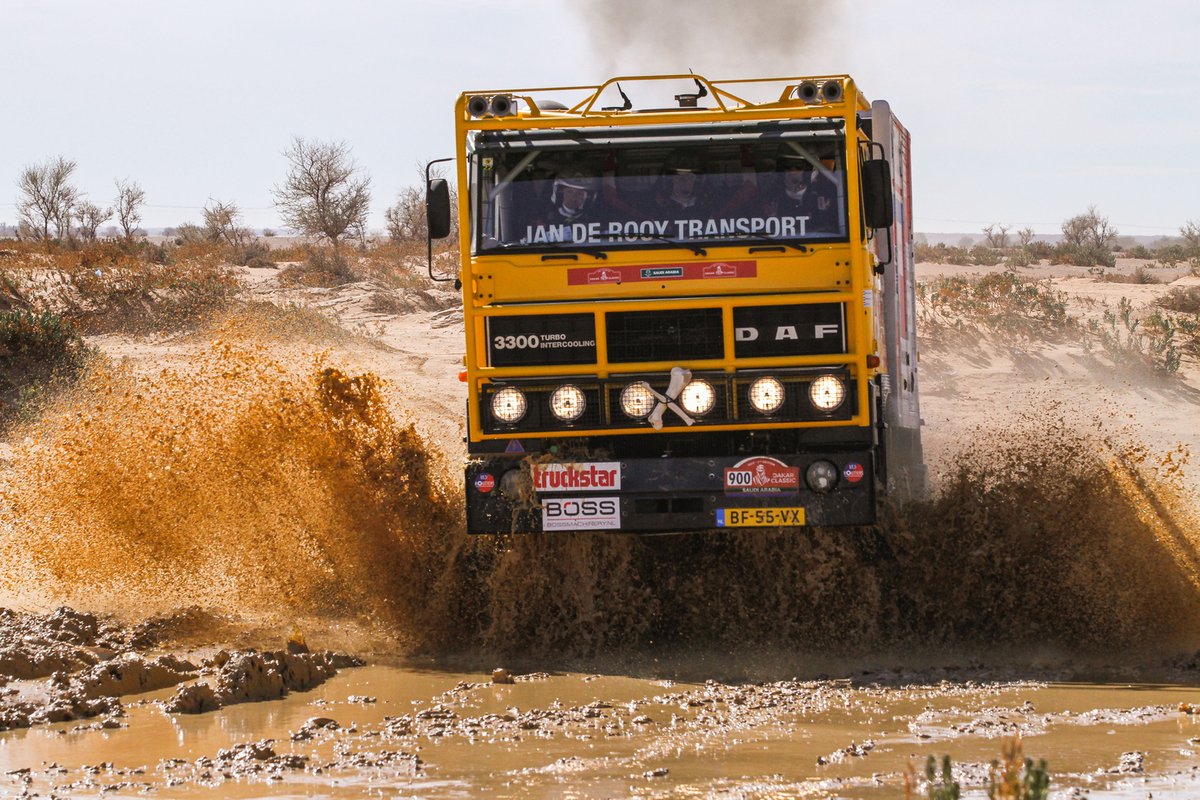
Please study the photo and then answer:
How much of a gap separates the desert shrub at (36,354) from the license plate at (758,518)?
12.6m

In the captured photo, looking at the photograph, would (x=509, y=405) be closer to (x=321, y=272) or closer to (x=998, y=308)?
(x=998, y=308)

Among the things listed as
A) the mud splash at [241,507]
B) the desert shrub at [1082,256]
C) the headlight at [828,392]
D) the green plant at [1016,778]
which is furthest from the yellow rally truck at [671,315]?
the desert shrub at [1082,256]

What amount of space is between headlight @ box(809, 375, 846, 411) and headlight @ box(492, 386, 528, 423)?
5.18 feet

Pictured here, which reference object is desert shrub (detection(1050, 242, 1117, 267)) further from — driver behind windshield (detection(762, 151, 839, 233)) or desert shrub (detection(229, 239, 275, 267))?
driver behind windshield (detection(762, 151, 839, 233))

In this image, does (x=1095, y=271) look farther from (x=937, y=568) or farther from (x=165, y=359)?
(x=937, y=568)

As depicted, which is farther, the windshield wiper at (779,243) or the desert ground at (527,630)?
the windshield wiper at (779,243)

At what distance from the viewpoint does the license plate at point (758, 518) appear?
26.4 feet

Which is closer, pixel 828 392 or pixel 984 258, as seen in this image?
pixel 828 392

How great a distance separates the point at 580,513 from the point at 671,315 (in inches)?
46.7

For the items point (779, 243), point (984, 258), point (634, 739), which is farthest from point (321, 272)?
point (634, 739)

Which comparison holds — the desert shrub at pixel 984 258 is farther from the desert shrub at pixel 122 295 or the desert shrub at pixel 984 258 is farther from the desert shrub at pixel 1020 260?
the desert shrub at pixel 122 295

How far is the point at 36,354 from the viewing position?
19.5 meters

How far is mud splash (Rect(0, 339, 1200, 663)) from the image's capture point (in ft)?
28.5

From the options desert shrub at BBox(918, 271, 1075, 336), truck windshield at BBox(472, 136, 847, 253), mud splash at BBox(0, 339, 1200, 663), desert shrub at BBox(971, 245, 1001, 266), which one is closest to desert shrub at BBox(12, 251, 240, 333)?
desert shrub at BBox(918, 271, 1075, 336)
